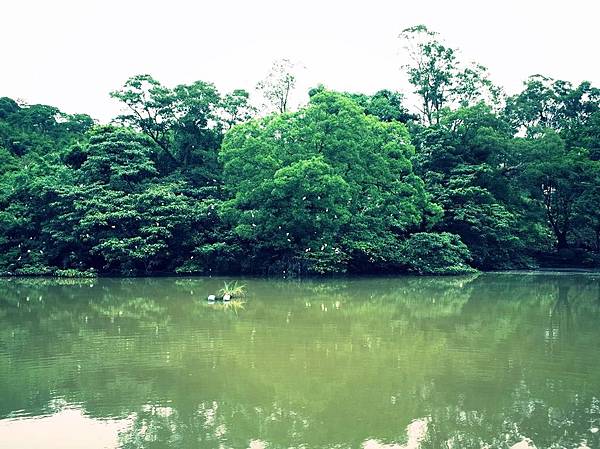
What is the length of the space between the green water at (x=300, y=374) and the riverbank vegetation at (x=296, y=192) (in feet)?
24.8

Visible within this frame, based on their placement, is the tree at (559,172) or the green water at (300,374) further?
the tree at (559,172)

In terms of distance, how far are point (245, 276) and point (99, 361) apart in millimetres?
13878

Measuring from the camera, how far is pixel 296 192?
828 inches

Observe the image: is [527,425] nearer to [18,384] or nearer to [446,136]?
[18,384]

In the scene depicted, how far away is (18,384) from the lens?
7336 mm

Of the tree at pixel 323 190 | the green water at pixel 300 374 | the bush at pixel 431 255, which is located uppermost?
the tree at pixel 323 190

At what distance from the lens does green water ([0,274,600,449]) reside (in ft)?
18.8

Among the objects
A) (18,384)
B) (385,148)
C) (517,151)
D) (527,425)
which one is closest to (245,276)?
(385,148)

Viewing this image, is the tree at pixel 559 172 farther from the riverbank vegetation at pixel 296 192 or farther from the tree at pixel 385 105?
the tree at pixel 385 105

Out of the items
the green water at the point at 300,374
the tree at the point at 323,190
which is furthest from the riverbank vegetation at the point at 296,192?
the green water at the point at 300,374

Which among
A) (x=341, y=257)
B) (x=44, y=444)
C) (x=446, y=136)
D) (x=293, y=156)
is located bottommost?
(x=44, y=444)

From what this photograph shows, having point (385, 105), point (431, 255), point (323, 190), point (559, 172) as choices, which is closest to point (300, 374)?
point (323, 190)

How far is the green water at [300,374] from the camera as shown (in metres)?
5.72

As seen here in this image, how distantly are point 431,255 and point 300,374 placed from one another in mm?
16103
